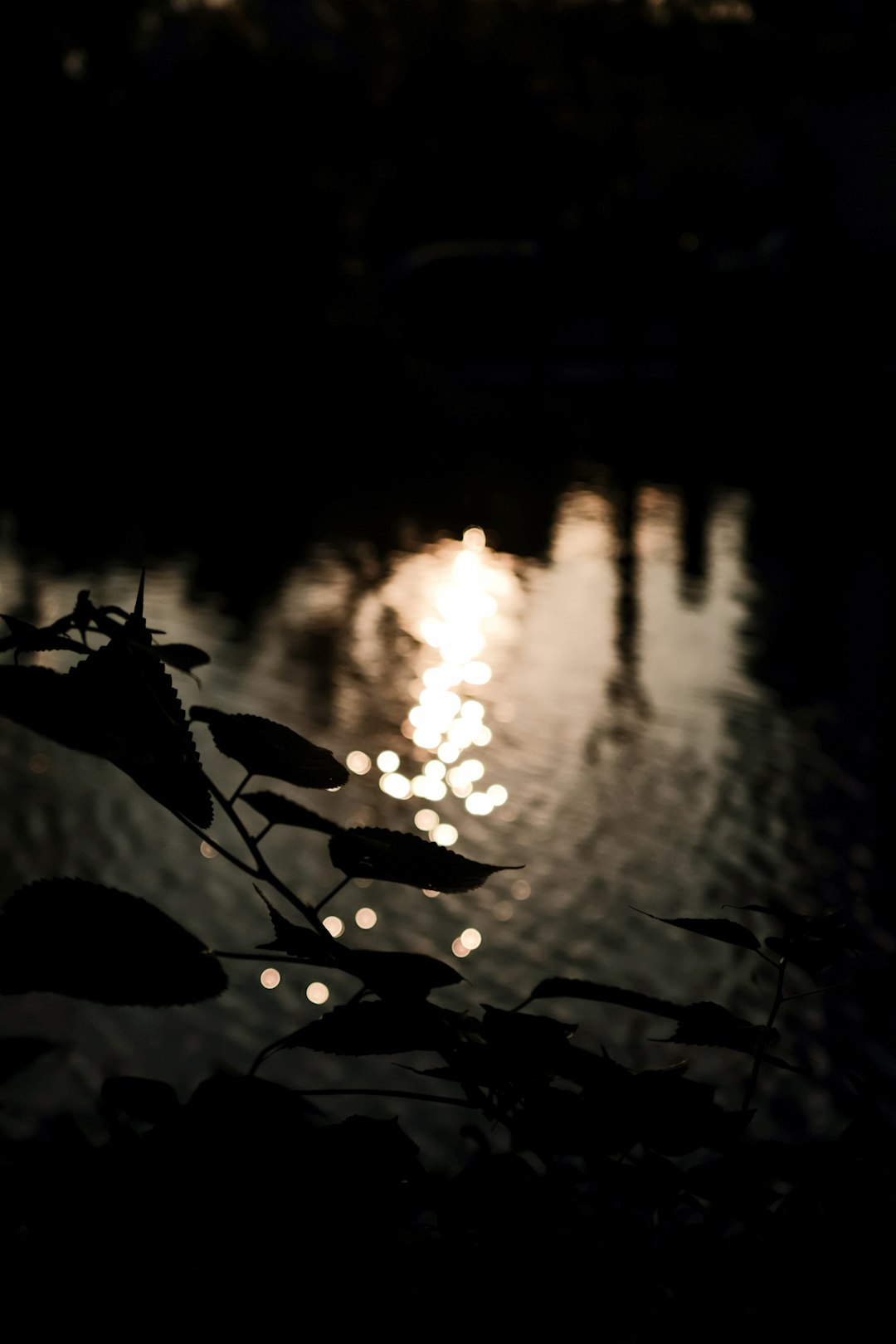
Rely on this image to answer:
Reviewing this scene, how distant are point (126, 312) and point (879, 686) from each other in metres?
3.54

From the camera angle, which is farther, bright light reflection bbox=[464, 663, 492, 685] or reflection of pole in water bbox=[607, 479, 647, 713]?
bright light reflection bbox=[464, 663, 492, 685]

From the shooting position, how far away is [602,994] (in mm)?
761

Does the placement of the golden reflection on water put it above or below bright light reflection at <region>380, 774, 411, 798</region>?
above

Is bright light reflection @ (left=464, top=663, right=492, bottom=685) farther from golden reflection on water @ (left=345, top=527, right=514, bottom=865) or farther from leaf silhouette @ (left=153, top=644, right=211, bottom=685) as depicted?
leaf silhouette @ (left=153, top=644, right=211, bottom=685)

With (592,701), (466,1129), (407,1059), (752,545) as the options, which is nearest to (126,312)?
(592,701)

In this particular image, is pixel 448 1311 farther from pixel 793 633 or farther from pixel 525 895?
pixel 793 633

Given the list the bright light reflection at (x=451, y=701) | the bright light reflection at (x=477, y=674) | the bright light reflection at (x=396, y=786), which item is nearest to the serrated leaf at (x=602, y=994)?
the bright light reflection at (x=451, y=701)

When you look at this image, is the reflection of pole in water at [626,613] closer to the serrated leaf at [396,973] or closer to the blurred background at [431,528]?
the blurred background at [431,528]

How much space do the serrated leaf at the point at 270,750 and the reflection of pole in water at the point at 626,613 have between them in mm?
5157

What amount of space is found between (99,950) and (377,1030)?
0.14 metres

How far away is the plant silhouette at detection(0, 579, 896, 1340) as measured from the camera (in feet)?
2.31

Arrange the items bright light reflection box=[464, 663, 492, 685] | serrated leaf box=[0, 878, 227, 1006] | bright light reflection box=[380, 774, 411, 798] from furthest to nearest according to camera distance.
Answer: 1. bright light reflection box=[464, 663, 492, 685]
2. bright light reflection box=[380, 774, 411, 798]
3. serrated leaf box=[0, 878, 227, 1006]

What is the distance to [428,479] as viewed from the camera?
12.1m

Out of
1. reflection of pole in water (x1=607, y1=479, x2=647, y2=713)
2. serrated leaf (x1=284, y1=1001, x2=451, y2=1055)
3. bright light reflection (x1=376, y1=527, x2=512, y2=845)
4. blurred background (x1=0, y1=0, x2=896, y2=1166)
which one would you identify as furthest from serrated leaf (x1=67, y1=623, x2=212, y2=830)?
reflection of pole in water (x1=607, y1=479, x2=647, y2=713)
